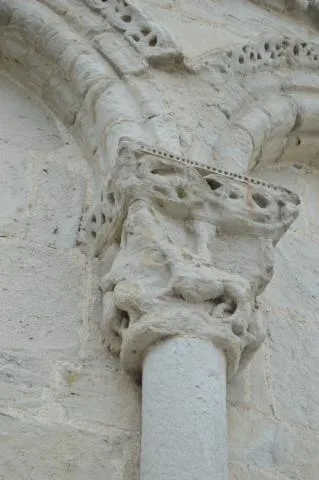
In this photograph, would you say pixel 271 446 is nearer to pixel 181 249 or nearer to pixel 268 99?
pixel 181 249

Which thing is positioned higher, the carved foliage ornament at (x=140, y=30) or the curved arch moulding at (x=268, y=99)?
the carved foliage ornament at (x=140, y=30)

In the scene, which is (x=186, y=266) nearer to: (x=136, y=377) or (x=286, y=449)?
(x=136, y=377)

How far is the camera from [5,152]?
3.08 metres

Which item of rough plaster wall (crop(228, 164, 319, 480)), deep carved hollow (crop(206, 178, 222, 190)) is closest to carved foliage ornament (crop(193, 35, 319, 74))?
rough plaster wall (crop(228, 164, 319, 480))

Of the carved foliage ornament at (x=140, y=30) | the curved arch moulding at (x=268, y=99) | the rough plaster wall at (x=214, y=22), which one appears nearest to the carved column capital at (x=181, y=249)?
the curved arch moulding at (x=268, y=99)

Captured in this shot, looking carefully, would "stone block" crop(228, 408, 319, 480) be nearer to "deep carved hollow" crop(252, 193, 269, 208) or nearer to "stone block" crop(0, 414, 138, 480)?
"stone block" crop(0, 414, 138, 480)

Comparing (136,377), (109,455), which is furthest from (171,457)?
(136,377)

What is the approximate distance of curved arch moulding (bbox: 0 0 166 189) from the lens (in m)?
3.07

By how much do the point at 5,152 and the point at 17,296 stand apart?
0.73 meters

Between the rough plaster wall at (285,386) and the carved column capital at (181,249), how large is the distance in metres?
0.19

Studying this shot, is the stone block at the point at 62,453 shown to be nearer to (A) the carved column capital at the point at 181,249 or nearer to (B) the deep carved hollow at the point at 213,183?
(A) the carved column capital at the point at 181,249

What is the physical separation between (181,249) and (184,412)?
0.54 meters

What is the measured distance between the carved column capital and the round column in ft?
0.20

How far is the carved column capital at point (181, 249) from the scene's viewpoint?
232cm
